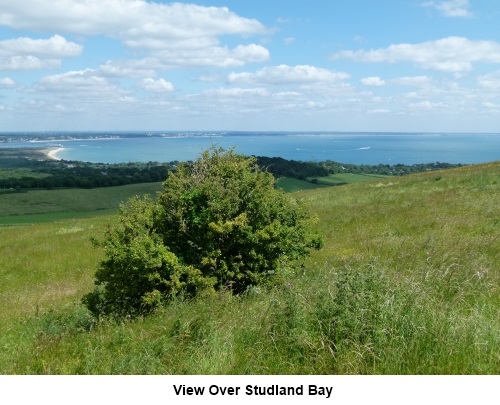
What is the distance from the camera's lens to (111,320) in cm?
786

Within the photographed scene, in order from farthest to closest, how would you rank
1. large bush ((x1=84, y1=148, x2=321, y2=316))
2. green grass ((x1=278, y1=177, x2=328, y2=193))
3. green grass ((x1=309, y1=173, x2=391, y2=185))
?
green grass ((x1=309, y1=173, x2=391, y2=185))
green grass ((x1=278, y1=177, x2=328, y2=193))
large bush ((x1=84, y1=148, x2=321, y2=316))

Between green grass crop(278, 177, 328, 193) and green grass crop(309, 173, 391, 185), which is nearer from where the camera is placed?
green grass crop(278, 177, 328, 193)

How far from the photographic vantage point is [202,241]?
29.7 ft

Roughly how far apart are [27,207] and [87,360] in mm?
75418

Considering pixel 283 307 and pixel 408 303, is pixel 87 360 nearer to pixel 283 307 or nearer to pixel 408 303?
pixel 283 307

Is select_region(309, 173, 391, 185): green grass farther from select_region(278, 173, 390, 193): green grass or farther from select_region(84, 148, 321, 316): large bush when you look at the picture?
select_region(84, 148, 321, 316): large bush

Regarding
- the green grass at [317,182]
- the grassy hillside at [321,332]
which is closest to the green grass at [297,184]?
the green grass at [317,182]

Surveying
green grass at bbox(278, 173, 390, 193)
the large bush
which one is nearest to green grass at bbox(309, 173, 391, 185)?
green grass at bbox(278, 173, 390, 193)

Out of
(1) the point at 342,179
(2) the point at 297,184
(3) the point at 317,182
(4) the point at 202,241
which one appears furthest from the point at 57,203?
(4) the point at 202,241

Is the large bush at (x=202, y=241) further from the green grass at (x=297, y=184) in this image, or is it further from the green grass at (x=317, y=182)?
the green grass at (x=297, y=184)

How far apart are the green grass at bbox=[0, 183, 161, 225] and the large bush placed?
55.4m

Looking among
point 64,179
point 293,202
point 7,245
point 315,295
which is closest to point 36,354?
point 315,295

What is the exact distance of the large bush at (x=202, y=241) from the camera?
8.59 meters

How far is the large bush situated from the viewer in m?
8.59
